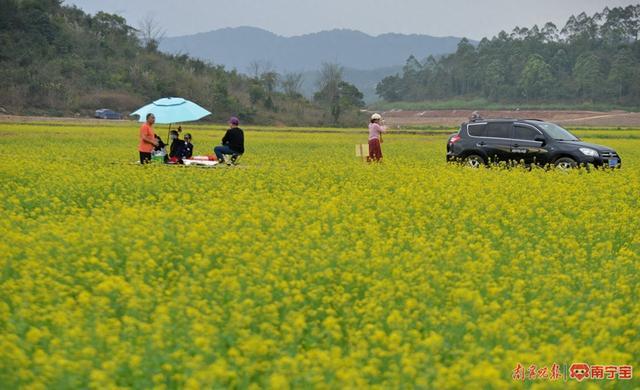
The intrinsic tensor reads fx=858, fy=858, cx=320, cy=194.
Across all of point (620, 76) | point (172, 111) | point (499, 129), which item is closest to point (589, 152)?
point (499, 129)

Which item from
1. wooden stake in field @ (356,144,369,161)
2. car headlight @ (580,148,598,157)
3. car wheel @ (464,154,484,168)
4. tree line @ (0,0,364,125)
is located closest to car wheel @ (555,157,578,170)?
car headlight @ (580,148,598,157)

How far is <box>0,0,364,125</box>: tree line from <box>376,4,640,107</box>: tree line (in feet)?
143

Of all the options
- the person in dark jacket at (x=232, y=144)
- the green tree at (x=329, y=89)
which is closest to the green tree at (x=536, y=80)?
the green tree at (x=329, y=89)

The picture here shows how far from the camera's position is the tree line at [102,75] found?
75.1 m

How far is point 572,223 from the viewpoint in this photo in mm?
12984

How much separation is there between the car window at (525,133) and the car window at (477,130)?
94cm

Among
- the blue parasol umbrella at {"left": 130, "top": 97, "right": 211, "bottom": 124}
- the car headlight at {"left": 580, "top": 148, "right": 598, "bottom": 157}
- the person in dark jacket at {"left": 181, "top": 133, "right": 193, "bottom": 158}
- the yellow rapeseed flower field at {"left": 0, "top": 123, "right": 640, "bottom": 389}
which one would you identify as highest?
the blue parasol umbrella at {"left": 130, "top": 97, "right": 211, "bottom": 124}

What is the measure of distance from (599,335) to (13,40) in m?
81.1

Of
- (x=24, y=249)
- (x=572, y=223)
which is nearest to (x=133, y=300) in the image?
(x=24, y=249)

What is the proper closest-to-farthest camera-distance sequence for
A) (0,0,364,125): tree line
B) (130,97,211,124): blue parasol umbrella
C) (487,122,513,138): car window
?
(487,122,513,138): car window
(130,97,211,124): blue parasol umbrella
(0,0,364,125): tree line

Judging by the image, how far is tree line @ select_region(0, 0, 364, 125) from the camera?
246ft

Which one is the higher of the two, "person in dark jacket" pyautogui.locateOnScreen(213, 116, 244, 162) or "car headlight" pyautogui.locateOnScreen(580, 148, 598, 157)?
"person in dark jacket" pyautogui.locateOnScreen(213, 116, 244, 162)

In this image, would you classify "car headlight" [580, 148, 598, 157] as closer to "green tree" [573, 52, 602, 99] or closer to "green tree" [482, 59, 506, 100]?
→ "green tree" [573, 52, 602, 99]

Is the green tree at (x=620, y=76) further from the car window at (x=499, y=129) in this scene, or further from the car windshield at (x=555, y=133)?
the car window at (x=499, y=129)
